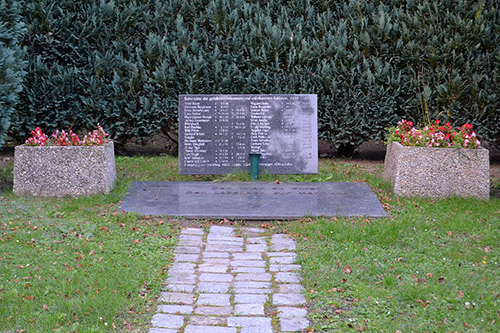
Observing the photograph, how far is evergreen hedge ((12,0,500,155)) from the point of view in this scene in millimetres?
9242

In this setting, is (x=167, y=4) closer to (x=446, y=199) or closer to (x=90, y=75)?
(x=90, y=75)

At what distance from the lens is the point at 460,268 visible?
5.02 m

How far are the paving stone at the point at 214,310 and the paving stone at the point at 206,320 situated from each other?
0.06 m

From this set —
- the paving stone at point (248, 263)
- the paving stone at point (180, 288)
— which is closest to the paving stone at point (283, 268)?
the paving stone at point (248, 263)

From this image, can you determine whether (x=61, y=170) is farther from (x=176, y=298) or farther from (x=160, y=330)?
(x=160, y=330)

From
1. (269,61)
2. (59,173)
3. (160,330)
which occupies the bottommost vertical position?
(160,330)

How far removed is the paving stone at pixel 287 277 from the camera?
485 centimetres

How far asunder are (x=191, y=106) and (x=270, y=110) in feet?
3.36

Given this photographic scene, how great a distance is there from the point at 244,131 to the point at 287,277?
3565 mm

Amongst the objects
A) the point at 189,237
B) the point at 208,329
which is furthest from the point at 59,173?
the point at 208,329

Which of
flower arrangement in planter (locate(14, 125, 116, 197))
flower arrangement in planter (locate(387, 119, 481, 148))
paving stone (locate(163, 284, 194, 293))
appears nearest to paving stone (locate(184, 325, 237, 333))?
paving stone (locate(163, 284, 194, 293))

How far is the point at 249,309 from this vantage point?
429 cm

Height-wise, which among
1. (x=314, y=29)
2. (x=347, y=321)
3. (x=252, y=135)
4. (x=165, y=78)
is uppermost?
(x=314, y=29)

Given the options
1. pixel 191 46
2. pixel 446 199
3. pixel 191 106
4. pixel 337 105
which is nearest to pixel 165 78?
pixel 191 46
